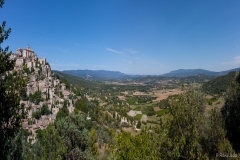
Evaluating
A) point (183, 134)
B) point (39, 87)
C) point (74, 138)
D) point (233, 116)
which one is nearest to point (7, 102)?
point (74, 138)

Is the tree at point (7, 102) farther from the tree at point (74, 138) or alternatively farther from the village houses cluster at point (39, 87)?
the village houses cluster at point (39, 87)

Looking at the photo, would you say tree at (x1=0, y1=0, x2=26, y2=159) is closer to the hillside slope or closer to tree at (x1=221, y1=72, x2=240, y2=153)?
tree at (x1=221, y1=72, x2=240, y2=153)

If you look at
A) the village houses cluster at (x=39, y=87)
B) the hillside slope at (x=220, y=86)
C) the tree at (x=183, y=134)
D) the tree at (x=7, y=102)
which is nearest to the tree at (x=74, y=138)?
the tree at (x=7, y=102)

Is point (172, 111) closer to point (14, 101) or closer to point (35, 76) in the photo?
point (14, 101)

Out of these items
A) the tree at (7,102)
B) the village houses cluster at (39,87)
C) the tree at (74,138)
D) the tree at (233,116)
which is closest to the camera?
the tree at (7,102)

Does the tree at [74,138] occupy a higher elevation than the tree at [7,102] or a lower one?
lower

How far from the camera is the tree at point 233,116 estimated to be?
46.3ft

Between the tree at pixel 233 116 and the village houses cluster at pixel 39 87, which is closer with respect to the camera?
the tree at pixel 233 116

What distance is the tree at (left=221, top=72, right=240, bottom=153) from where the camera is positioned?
1412cm

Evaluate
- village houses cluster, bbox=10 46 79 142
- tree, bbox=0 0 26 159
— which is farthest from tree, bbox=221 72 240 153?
village houses cluster, bbox=10 46 79 142

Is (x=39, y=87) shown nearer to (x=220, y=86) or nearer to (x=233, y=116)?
(x=233, y=116)

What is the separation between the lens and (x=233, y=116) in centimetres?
1571

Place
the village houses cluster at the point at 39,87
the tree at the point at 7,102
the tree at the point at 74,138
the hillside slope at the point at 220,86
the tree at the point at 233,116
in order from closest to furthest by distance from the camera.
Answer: the tree at the point at 7,102, the tree at the point at 74,138, the tree at the point at 233,116, the village houses cluster at the point at 39,87, the hillside slope at the point at 220,86

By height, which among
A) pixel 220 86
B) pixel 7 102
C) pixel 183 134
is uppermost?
pixel 7 102
